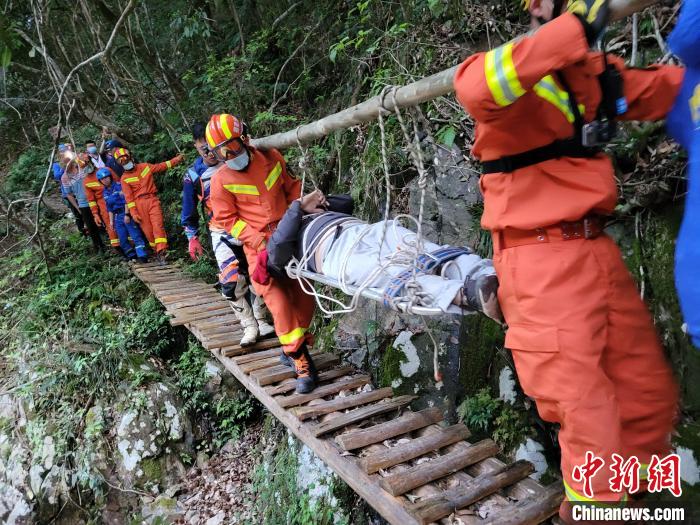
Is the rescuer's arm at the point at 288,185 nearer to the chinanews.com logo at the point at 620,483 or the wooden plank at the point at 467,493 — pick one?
the wooden plank at the point at 467,493

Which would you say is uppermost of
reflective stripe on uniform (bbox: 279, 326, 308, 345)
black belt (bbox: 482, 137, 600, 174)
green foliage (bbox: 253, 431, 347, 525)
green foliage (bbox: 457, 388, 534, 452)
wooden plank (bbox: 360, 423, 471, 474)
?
black belt (bbox: 482, 137, 600, 174)

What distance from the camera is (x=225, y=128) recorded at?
322cm

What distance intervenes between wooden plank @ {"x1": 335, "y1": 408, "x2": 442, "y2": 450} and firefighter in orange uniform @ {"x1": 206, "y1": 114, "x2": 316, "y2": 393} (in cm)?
76

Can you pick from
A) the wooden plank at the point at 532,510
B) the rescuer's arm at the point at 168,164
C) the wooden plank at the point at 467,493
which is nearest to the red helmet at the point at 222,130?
the wooden plank at the point at 467,493

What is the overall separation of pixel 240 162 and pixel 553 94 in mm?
2405

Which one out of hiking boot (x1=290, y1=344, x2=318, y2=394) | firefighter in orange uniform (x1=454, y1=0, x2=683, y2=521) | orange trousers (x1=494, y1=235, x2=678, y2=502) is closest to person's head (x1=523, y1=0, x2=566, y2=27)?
firefighter in orange uniform (x1=454, y1=0, x2=683, y2=521)

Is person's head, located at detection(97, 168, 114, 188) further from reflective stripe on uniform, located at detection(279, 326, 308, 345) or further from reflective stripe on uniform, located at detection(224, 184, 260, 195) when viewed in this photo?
reflective stripe on uniform, located at detection(279, 326, 308, 345)

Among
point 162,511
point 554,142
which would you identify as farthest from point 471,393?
point 162,511

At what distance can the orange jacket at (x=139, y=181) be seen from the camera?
283 inches

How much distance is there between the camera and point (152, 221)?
7.43m

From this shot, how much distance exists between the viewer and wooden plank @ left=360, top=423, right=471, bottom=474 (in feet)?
8.16

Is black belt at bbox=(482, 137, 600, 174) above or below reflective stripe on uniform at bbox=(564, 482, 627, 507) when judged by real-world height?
above

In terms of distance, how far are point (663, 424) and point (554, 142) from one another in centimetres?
110

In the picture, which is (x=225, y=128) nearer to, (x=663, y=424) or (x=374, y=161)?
(x=374, y=161)
